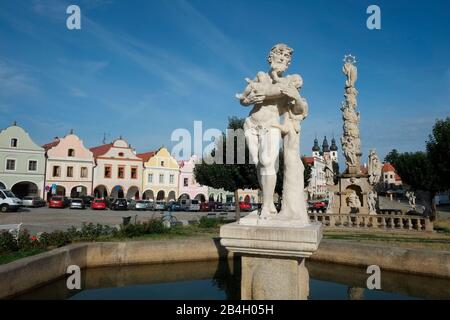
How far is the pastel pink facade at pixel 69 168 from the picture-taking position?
152 ft

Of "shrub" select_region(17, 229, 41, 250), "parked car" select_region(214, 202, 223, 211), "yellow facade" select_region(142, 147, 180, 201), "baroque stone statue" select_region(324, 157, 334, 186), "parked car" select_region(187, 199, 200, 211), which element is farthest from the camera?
"yellow facade" select_region(142, 147, 180, 201)

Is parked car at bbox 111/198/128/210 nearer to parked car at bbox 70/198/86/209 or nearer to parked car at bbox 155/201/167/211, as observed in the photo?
parked car at bbox 70/198/86/209

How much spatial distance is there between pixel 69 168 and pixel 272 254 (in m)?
48.3

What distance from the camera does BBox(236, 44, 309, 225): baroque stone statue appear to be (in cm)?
481

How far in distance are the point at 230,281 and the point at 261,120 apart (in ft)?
13.0

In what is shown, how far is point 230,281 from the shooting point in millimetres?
7414

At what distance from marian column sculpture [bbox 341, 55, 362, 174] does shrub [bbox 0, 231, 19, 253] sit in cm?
1994

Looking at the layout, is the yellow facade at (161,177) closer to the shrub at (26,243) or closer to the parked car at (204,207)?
the parked car at (204,207)

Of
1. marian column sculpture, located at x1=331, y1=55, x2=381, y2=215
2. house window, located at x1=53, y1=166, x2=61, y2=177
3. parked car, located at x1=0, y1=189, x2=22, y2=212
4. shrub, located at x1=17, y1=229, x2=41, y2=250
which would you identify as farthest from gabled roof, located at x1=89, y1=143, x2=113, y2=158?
shrub, located at x1=17, y1=229, x2=41, y2=250

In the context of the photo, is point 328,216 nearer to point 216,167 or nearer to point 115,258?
point 216,167

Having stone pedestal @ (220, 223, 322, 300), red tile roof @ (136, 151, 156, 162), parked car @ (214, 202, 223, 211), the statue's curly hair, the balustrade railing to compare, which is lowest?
parked car @ (214, 202, 223, 211)

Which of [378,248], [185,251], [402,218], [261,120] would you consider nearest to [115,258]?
[185,251]

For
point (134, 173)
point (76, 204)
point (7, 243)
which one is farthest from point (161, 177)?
point (7, 243)

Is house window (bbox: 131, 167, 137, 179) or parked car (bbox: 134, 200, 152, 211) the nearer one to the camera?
parked car (bbox: 134, 200, 152, 211)
